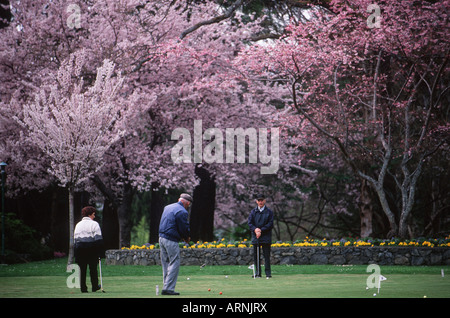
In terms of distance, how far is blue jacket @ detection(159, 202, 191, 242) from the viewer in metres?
11.9

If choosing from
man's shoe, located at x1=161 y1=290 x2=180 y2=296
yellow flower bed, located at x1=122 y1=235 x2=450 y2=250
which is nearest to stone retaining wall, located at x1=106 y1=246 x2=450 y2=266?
yellow flower bed, located at x1=122 y1=235 x2=450 y2=250

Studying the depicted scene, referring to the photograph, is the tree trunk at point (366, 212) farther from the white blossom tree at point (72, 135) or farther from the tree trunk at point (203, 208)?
the white blossom tree at point (72, 135)

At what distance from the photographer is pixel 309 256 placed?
21.8 m

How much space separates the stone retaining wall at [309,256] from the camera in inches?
805

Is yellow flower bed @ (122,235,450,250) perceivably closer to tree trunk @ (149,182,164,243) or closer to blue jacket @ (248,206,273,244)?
blue jacket @ (248,206,273,244)

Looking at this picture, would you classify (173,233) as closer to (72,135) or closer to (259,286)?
(259,286)

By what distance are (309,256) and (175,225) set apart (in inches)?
419

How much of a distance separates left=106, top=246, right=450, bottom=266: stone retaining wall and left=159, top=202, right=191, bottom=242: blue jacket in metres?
10.3

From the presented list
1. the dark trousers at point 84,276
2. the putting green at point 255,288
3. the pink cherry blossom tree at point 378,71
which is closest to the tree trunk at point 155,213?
the pink cherry blossom tree at point 378,71

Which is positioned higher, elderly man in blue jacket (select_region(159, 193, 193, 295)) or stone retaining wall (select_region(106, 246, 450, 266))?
elderly man in blue jacket (select_region(159, 193, 193, 295))

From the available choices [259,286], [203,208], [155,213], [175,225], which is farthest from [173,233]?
[155,213]
